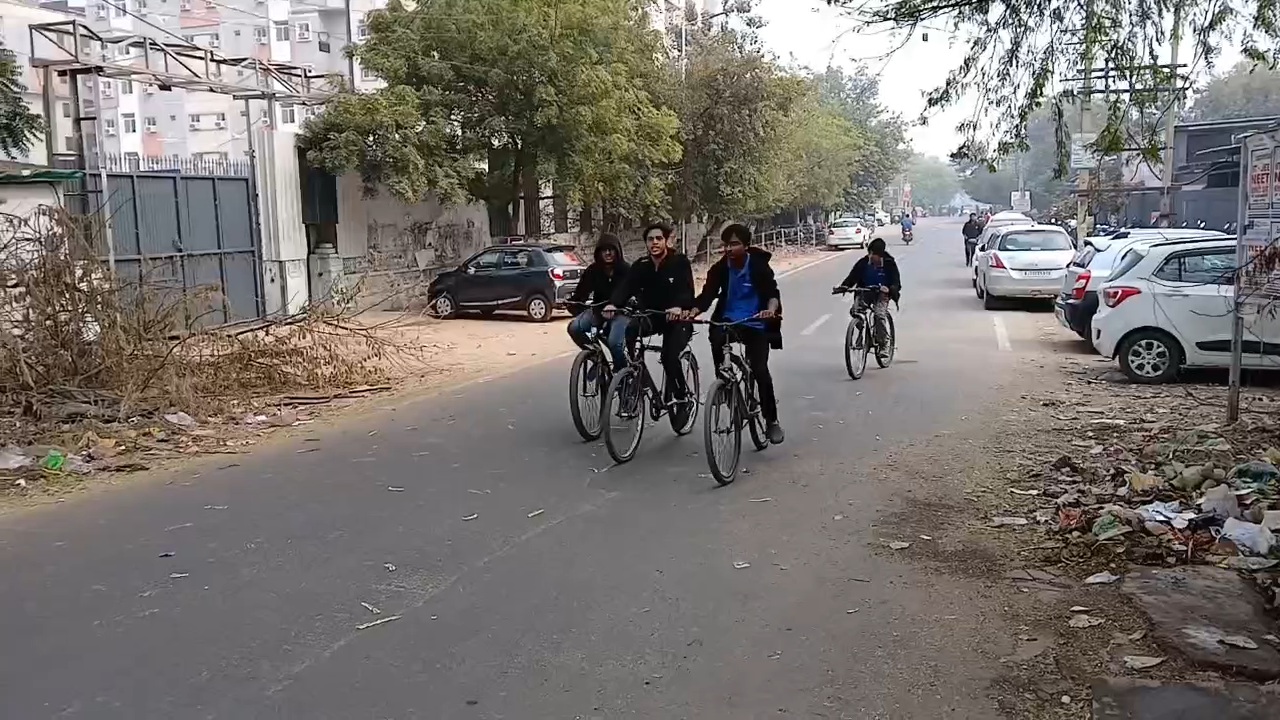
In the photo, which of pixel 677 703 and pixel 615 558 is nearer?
pixel 677 703

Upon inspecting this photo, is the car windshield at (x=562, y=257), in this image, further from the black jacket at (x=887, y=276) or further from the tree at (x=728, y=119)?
the tree at (x=728, y=119)

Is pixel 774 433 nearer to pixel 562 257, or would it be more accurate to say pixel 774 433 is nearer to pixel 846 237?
pixel 562 257

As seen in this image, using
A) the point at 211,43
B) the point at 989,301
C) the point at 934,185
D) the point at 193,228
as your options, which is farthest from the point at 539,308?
the point at 934,185

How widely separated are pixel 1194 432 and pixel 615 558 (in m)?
5.14

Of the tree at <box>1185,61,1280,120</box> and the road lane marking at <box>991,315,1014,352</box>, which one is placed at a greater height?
the tree at <box>1185,61,1280,120</box>

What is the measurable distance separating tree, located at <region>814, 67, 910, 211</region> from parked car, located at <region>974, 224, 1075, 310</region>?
4403 cm

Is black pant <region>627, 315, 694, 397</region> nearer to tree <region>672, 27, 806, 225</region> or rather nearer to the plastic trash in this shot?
the plastic trash

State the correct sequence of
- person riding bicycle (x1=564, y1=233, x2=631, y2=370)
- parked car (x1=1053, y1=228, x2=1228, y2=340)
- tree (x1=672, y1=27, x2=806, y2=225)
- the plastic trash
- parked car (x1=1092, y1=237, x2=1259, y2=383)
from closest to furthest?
the plastic trash < person riding bicycle (x1=564, y1=233, x2=631, y2=370) < parked car (x1=1092, y1=237, x2=1259, y2=383) < parked car (x1=1053, y1=228, x2=1228, y2=340) < tree (x1=672, y1=27, x2=806, y2=225)

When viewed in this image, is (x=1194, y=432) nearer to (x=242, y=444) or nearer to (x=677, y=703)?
(x=677, y=703)

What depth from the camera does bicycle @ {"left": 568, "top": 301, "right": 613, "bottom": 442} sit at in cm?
888

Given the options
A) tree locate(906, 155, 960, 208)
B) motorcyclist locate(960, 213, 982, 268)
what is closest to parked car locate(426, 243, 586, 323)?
motorcyclist locate(960, 213, 982, 268)

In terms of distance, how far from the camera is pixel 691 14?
113ft

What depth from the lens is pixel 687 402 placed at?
9.12 m

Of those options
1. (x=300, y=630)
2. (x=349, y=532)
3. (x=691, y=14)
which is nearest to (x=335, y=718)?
(x=300, y=630)
